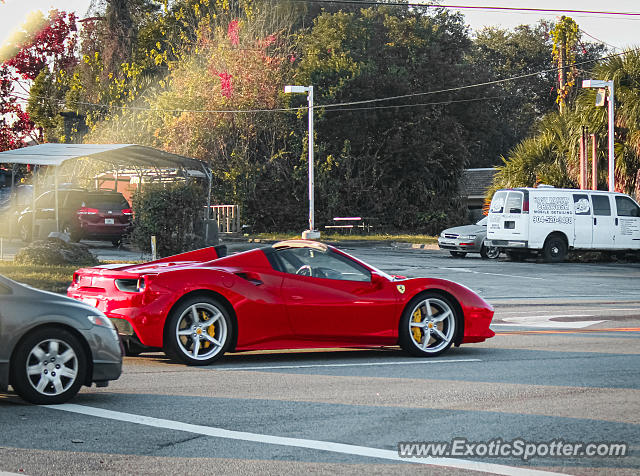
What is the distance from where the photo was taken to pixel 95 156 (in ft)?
85.8

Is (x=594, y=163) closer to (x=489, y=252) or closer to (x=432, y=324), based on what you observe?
(x=489, y=252)

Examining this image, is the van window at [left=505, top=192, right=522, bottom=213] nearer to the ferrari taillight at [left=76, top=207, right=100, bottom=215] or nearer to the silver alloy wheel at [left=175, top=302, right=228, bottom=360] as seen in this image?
the ferrari taillight at [left=76, top=207, right=100, bottom=215]

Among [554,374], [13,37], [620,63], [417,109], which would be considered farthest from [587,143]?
[13,37]

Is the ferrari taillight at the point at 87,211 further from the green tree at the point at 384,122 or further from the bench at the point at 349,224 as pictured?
the green tree at the point at 384,122

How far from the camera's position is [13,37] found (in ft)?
171

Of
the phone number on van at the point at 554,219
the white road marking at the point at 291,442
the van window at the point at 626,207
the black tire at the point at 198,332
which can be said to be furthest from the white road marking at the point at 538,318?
the van window at the point at 626,207

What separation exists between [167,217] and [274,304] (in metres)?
13.6

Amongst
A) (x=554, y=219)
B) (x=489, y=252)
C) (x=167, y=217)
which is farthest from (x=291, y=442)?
(x=489, y=252)

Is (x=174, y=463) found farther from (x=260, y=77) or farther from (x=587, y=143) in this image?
(x=260, y=77)

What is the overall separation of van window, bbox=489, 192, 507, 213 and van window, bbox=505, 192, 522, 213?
162 mm

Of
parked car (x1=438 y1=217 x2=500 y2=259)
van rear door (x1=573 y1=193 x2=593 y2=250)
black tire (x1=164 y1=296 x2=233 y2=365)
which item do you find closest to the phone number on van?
van rear door (x1=573 y1=193 x2=593 y2=250)

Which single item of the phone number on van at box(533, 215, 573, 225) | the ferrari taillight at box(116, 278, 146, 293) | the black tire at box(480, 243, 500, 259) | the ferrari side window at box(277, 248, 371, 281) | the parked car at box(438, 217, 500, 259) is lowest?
the black tire at box(480, 243, 500, 259)

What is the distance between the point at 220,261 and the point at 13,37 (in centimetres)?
4544

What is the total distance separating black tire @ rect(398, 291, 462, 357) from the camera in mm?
10633
